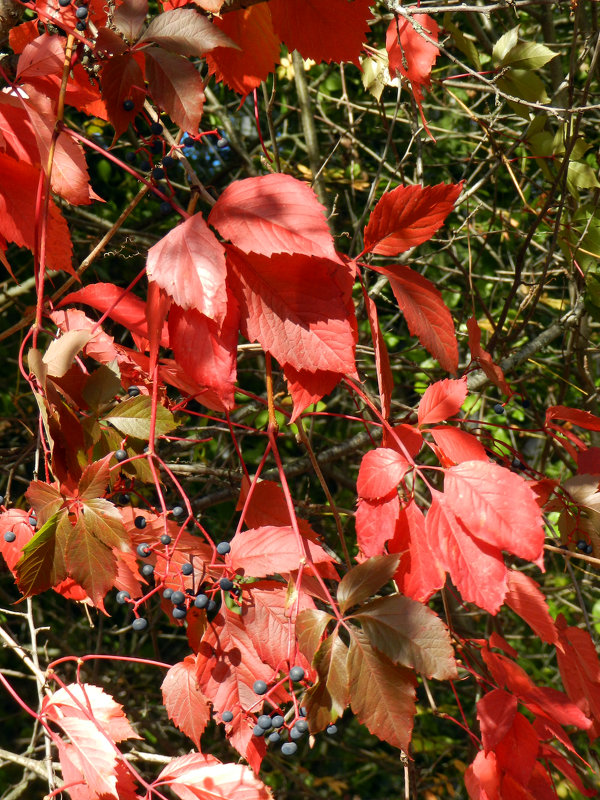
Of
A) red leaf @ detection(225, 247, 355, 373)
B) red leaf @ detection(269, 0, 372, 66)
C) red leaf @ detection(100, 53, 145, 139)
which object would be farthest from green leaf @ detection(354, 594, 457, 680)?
red leaf @ detection(269, 0, 372, 66)

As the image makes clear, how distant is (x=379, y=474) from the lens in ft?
2.88

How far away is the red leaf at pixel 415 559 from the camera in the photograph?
2.91ft

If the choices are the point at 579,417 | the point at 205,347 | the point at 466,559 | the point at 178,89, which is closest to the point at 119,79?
the point at 178,89

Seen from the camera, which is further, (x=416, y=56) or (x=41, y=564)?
(x=416, y=56)

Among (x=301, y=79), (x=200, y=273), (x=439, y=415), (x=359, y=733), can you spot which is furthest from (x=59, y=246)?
(x=359, y=733)

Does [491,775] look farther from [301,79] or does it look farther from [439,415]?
[301,79]

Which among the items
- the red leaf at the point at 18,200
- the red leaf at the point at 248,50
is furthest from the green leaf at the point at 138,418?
the red leaf at the point at 248,50

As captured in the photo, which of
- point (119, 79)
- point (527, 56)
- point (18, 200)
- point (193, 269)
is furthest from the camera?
point (527, 56)

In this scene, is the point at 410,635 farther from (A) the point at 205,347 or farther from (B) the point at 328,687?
(A) the point at 205,347

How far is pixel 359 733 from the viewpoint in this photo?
2.81m

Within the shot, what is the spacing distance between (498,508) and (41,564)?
497 mm

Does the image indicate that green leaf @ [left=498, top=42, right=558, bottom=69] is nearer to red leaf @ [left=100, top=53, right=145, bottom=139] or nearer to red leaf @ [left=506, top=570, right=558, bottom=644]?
red leaf @ [left=100, top=53, right=145, bottom=139]

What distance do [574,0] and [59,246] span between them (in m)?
0.87

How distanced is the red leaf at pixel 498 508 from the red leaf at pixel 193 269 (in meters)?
0.32
